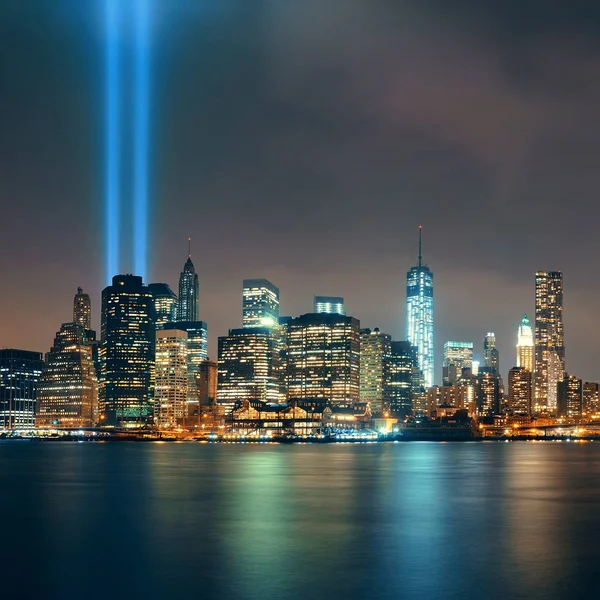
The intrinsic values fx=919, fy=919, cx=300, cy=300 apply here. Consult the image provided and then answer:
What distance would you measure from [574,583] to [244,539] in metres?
22.4

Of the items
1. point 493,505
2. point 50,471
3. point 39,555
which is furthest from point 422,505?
point 50,471

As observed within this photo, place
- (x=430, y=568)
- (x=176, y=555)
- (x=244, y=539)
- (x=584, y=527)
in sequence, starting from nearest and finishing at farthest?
(x=430, y=568), (x=176, y=555), (x=244, y=539), (x=584, y=527)

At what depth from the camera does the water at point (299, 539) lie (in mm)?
45094

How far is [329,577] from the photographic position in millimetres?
46906

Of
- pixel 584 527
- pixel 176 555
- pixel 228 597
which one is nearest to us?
pixel 228 597

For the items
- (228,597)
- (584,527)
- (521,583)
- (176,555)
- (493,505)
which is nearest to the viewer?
(228,597)

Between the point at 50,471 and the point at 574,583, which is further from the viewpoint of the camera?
the point at 50,471

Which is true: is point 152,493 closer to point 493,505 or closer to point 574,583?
point 493,505

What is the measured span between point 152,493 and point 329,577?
48.7m

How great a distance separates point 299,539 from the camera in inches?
2345

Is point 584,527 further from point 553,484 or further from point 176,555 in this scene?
point 553,484

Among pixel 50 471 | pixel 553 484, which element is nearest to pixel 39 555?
pixel 553 484

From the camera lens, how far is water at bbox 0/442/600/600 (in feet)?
148

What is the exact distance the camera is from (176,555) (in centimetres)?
5381
